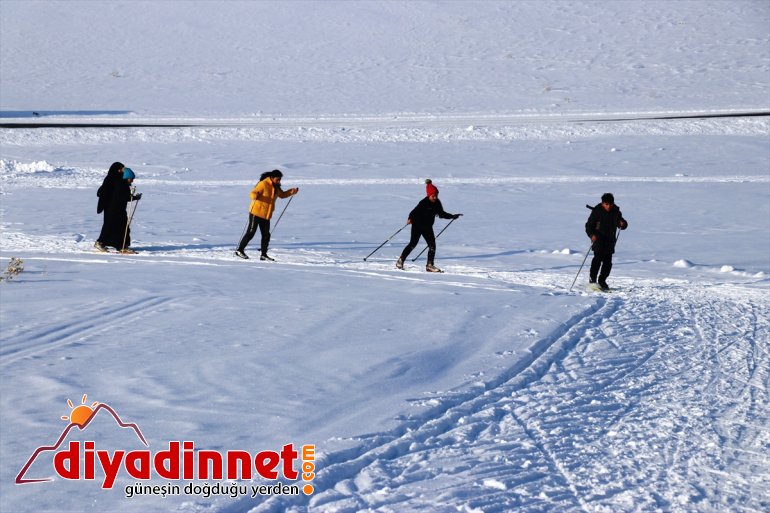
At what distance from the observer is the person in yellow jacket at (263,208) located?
13.6 metres

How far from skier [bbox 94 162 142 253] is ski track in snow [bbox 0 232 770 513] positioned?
458cm

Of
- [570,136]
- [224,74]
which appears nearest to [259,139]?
[570,136]

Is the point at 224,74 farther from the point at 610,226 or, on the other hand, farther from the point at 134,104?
the point at 610,226

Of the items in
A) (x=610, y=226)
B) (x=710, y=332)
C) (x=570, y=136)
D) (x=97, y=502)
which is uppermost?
(x=570, y=136)

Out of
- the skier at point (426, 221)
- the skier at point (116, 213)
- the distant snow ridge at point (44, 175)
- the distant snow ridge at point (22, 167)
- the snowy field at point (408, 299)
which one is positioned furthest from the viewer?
the distant snow ridge at point (22, 167)

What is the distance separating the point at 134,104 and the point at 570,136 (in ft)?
57.4

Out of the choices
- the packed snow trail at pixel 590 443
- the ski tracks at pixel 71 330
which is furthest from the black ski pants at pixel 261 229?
the packed snow trail at pixel 590 443

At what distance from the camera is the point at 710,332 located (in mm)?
9352

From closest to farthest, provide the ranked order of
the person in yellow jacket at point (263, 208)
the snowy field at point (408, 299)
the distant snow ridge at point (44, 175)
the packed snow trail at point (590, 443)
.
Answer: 1. the packed snow trail at point (590, 443)
2. the snowy field at point (408, 299)
3. the person in yellow jacket at point (263, 208)
4. the distant snow ridge at point (44, 175)

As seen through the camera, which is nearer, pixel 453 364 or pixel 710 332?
pixel 453 364

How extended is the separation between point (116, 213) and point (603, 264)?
6.87 meters

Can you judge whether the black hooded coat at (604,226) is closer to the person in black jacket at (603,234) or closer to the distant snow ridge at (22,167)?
the person in black jacket at (603,234)
